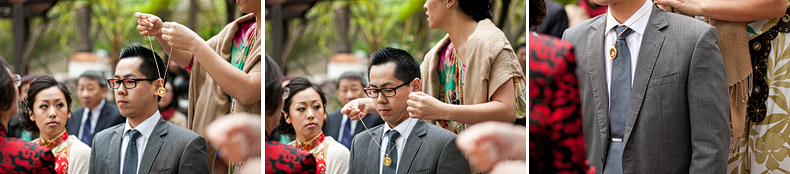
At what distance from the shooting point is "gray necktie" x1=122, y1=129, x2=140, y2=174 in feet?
9.01

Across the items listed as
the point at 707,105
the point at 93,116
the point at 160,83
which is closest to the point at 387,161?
the point at 160,83

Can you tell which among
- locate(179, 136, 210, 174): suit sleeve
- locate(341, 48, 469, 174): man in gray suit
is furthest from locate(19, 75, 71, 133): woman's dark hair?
locate(341, 48, 469, 174): man in gray suit

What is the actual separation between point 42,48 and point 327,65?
4.49 ft

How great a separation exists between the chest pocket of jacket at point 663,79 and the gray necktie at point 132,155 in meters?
2.11

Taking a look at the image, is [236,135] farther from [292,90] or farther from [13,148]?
[13,148]

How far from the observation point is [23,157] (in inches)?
117

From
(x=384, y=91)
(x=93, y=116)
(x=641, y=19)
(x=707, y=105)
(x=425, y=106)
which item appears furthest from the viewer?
(x=93, y=116)

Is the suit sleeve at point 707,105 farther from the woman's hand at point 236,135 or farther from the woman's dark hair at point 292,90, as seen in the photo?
the woman's hand at point 236,135

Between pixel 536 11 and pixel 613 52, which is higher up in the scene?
pixel 536 11

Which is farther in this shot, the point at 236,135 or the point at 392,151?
the point at 236,135

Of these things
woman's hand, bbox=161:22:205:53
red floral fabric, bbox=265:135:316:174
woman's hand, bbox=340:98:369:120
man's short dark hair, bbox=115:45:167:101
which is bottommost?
red floral fabric, bbox=265:135:316:174

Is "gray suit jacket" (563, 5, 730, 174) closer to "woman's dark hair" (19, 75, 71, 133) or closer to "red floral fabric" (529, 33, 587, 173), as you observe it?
"red floral fabric" (529, 33, 587, 173)

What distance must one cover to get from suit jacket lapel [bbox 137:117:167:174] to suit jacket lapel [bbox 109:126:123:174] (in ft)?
0.40

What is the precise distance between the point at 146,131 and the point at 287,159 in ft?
2.07
